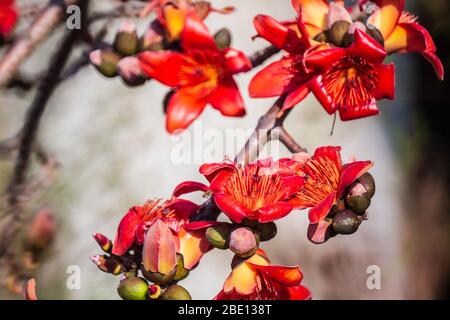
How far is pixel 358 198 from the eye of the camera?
726 millimetres

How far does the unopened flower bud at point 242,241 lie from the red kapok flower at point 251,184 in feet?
0.11

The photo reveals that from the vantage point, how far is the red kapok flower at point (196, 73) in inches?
29.8

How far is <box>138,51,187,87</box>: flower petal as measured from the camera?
76 cm

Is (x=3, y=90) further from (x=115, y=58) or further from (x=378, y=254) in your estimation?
(x=378, y=254)

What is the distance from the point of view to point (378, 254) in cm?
90

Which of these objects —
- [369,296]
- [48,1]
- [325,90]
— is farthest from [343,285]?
[48,1]

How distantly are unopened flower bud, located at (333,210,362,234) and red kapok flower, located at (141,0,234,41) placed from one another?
0.86 ft

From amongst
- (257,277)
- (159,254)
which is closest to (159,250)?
(159,254)

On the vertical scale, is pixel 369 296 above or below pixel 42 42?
below

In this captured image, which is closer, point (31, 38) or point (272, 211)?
point (272, 211)

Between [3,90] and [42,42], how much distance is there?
0.25 ft

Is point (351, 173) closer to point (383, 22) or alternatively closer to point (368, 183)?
point (368, 183)

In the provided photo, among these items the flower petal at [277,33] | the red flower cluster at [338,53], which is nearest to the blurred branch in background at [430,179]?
the red flower cluster at [338,53]

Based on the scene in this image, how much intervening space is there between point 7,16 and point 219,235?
38 cm
